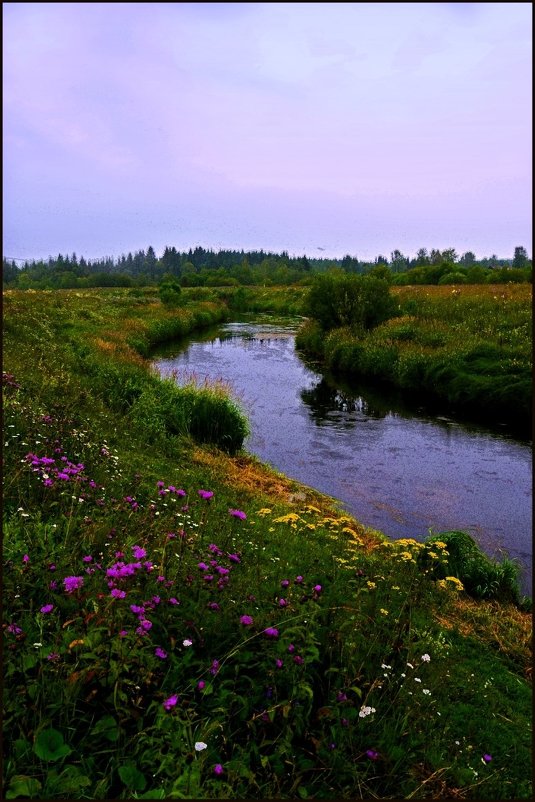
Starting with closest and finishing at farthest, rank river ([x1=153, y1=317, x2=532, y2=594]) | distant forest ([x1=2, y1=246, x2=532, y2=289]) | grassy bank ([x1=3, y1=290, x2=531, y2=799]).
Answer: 1. grassy bank ([x1=3, y1=290, x2=531, y2=799])
2. river ([x1=153, y1=317, x2=532, y2=594])
3. distant forest ([x1=2, y1=246, x2=532, y2=289])

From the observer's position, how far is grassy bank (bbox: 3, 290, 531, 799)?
2578mm

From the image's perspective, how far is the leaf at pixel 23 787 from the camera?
2.18 metres

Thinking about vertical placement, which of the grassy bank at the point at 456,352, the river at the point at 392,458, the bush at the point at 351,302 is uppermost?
the bush at the point at 351,302

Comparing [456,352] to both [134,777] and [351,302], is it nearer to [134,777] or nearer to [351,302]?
[351,302]

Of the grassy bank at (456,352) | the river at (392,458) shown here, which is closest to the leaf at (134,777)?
the river at (392,458)

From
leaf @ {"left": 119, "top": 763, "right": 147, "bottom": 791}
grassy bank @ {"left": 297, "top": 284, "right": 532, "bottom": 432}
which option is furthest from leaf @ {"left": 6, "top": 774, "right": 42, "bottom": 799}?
grassy bank @ {"left": 297, "top": 284, "right": 532, "bottom": 432}

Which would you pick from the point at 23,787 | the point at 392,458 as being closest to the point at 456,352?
the point at 392,458

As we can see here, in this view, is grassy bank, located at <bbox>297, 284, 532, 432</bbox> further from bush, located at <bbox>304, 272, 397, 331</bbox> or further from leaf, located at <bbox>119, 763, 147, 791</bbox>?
leaf, located at <bbox>119, 763, 147, 791</bbox>

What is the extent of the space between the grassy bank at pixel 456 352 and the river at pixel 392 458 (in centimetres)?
138

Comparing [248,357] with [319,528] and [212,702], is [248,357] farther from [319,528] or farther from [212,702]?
[212,702]

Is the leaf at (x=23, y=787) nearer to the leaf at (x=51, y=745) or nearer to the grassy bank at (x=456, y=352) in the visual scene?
the leaf at (x=51, y=745)

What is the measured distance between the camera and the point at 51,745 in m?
2.39

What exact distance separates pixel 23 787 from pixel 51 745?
0.20 meters

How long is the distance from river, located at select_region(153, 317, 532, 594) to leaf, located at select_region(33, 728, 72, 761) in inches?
275
